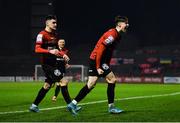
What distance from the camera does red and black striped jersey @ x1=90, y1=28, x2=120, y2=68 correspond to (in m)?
9.06

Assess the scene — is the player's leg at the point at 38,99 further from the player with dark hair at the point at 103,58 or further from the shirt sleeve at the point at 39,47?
the shirt sleeve at the point at 39,47

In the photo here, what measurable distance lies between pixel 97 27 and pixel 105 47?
128 feet

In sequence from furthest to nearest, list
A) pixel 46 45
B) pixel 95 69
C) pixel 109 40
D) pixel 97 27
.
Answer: pixel 97 27 → pixel 46 45 → pixel 95 69 → pixel 109 40

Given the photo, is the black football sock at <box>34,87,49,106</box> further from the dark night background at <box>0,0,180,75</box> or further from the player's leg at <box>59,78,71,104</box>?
the dark night background at <box>0,0,180,75</box>

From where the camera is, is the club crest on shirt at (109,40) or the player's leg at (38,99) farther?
the player's leg at (38,99)

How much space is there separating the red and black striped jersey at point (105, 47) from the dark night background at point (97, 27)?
105 ft

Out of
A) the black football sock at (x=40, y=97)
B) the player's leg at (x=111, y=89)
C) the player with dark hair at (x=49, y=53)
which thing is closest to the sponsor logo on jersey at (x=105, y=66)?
the player's leg at (x=111, y=89)

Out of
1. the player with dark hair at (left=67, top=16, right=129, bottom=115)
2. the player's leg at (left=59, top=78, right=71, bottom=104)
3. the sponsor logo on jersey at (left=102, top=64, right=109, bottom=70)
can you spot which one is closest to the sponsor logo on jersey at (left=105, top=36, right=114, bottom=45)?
the player with dark hair at (left=67, top=16, right=129, bottom=115)

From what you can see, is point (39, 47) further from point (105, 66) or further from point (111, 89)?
point (111, 89)

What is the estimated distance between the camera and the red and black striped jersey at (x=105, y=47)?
29.7 feet

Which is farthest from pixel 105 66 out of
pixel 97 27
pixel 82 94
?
pixel 97 27

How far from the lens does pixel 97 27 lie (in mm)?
47938

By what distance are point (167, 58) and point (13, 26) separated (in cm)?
1625

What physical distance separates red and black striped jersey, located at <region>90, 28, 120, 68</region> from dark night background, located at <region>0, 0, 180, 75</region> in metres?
31.9
